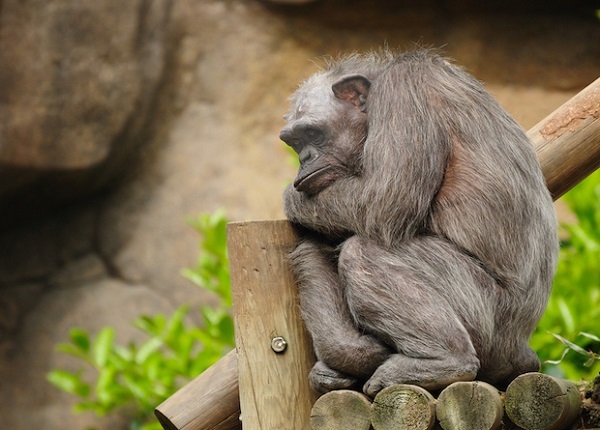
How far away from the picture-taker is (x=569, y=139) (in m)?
3.98

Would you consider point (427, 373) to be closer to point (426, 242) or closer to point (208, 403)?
point (426, 242)

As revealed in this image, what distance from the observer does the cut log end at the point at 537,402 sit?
2896 millimetres

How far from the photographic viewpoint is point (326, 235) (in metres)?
3.61

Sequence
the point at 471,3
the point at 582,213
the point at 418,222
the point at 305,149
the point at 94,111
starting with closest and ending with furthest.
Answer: the point at 418,222, the point at 305,149, the point at 582,213, the point at 94,111, the point at 471,3

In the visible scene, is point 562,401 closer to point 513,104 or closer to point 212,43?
point 513,104

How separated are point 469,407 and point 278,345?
2.73 feet

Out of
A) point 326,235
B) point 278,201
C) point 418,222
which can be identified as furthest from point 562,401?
point 278,201

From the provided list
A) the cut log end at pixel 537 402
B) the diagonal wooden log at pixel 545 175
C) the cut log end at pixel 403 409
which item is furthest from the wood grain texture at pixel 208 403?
the cut log end at pixel 537 402

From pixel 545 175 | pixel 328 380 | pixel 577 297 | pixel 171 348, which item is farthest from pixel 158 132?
pixel 328 380

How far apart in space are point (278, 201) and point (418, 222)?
4.32 metres

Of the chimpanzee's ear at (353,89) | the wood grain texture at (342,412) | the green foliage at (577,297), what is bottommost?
the green foliage at (577,297)

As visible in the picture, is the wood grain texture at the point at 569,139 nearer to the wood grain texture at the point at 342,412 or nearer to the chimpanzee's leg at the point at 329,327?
the chimpanzee's leg at the point at 329,327

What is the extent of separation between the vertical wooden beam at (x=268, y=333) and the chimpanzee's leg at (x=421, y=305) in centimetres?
29

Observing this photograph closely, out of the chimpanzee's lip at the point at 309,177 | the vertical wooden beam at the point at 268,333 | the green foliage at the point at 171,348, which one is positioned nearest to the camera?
the vertical wooden beam at the point at 268,333
